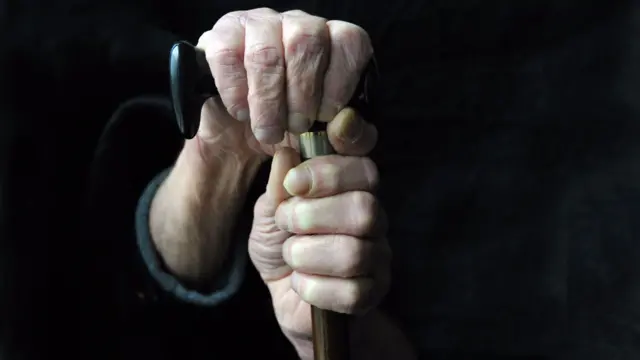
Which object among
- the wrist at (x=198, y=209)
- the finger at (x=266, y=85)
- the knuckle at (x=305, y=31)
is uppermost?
the knuckle at (x=305, y=31)

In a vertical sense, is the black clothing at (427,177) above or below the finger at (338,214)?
below

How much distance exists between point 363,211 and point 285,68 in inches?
4.4

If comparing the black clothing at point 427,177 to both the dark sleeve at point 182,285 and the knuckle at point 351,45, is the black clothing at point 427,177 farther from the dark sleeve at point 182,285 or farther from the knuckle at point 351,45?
the knuckle at point 351,45

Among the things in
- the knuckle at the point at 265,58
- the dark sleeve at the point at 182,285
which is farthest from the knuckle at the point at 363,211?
the dark sleeve at the point at 182,285

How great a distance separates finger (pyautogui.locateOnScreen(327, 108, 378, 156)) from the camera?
1.35 ft

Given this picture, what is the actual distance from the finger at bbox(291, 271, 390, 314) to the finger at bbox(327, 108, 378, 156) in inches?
3.5

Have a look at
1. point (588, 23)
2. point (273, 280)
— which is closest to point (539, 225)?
point (588, 23)

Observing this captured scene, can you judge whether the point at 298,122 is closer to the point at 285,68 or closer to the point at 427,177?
the point at 285,68

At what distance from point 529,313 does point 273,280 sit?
37 cm

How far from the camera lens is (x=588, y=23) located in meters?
0.76

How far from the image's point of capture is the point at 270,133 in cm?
41

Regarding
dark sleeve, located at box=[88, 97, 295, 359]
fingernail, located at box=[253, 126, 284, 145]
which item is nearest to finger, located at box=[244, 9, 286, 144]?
fingernail, located at box=[253, 126, 284, 145]

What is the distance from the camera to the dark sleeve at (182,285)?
64 cm

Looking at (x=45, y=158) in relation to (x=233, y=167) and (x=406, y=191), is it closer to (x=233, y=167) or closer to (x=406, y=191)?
(x=233, y=167)
